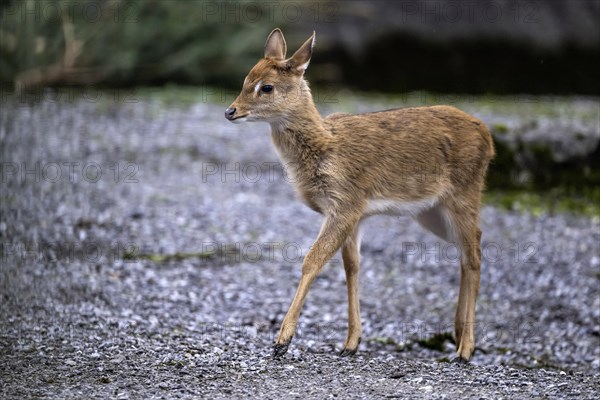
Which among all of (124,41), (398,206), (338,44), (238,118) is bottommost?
(338,44)

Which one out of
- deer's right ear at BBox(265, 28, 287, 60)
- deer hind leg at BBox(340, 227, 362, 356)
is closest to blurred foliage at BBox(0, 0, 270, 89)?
deer's right ear at BBox(265, 28, 287, 60)

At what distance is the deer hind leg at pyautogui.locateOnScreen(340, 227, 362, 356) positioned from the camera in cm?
645

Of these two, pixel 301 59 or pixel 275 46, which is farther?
pixel 275 46

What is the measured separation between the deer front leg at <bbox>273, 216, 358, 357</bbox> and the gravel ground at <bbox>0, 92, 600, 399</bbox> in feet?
0.48

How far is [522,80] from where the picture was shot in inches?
583

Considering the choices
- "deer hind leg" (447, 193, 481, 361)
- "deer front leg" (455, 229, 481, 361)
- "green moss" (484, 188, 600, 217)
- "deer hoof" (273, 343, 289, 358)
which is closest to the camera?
"deer hoof" (273, 343, 289, 358)

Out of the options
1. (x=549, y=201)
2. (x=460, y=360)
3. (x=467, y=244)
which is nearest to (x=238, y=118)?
(x=467, y=244)

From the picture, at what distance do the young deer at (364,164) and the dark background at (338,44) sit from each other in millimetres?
7604

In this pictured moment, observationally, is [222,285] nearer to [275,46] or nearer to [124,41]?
[275,46]

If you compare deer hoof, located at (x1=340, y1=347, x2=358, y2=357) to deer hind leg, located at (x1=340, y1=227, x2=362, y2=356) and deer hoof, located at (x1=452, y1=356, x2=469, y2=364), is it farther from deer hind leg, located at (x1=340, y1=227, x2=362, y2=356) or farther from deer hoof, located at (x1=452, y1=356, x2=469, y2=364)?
deer hoof, located at (x1=452, y1=356, x2=469, y2=364)

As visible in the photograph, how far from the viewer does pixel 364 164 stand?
6508mm

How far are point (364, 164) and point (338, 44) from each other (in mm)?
9749

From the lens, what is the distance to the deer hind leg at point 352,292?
6445 millimetres

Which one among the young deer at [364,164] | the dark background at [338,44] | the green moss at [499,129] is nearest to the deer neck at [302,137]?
the young deer at [364,164]
